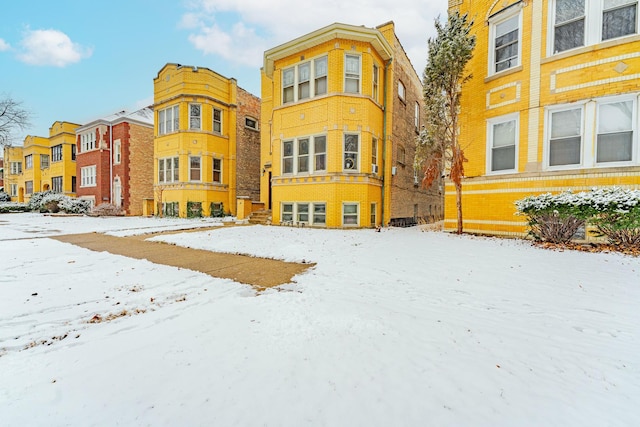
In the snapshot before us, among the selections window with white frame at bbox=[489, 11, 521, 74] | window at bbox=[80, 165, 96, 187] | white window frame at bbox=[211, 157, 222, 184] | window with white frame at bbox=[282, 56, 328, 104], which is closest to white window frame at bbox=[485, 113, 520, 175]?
window with white frame at bbox=[489, 11, 521, 74]

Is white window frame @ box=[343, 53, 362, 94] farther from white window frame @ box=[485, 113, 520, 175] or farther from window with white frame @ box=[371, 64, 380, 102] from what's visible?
white window frame @ box=[485, 113, 520, 175]

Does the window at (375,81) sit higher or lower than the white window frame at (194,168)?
higher

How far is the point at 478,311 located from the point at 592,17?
10424 mm

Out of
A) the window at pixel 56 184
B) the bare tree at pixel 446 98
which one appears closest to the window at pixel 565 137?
the bare tree at pixel 446 98

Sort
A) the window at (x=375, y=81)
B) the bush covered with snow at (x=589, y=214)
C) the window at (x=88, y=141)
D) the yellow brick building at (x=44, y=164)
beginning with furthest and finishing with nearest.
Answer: the yellow brick building at (x=44, y=164)
the window at (x=88, y=141)
the window at (x=375, y=81)
the bush covered with snow at (x=589, y=214)

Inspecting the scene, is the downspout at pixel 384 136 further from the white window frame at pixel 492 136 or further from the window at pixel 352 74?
the white window frame at pixel 492 136

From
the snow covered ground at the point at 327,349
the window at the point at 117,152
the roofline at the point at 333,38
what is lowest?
the snow covered ground at the point at 327,349

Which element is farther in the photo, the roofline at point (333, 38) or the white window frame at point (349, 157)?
the white window frame at point (349, 157)

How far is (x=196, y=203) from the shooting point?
18.7 metres

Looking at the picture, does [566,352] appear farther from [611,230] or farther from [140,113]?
[140,113]

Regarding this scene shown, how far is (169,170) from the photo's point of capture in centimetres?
1942

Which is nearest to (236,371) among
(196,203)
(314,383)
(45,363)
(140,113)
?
(314,383)

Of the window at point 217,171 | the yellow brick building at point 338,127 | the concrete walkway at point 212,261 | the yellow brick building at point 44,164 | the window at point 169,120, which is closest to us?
the concrete walkway at point 212,261

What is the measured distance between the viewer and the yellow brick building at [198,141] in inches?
728
